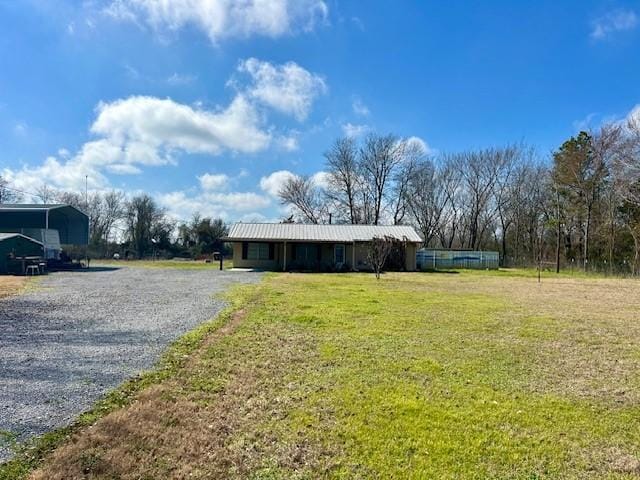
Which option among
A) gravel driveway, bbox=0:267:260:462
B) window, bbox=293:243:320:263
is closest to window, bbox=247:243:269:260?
window, bbox=293:243:320:263

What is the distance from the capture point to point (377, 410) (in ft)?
11.9

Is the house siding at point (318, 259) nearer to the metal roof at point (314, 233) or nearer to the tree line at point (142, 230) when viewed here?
the metal roof at point (314, 233)

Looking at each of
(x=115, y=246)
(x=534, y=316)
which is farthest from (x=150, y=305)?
(x=115, y=246)

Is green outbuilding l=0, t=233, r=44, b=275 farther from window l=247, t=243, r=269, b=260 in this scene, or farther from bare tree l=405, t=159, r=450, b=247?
bare tree l=405, t=159, r=450, b=247

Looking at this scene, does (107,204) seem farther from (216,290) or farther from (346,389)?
(346,389)

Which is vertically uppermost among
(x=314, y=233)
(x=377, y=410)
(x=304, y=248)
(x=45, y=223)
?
(x=45, y=223)

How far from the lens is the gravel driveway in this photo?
353 centimetres

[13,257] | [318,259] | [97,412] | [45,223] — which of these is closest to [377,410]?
[97,412]

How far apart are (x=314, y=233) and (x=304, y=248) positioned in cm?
129

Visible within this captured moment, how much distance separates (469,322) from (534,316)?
6.53 feet

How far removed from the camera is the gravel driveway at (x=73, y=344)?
3.53 metres

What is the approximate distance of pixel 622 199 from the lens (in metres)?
27.6

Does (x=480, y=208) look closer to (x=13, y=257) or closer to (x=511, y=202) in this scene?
(x=511, y=202)

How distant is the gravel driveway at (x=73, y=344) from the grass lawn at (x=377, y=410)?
503 millimetres
